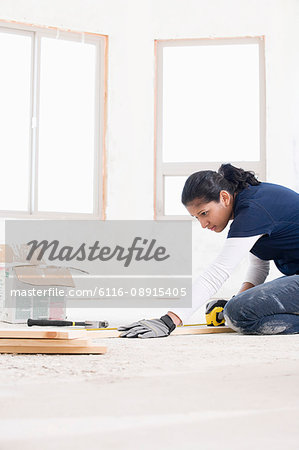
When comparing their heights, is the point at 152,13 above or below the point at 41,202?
above

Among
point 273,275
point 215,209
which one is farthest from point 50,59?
point 215,209

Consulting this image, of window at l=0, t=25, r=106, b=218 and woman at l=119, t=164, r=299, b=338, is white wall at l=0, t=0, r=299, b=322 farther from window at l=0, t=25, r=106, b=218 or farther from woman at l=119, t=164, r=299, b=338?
woman at l=119, t=164, r=299, b=338

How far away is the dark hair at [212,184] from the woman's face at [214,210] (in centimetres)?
2

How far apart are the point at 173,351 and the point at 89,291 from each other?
342cm

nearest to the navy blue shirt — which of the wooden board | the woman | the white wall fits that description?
the woman

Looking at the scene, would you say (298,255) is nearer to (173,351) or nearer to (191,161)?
(173,351)

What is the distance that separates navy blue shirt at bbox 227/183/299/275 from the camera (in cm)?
213

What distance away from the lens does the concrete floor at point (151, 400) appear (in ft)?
2.72

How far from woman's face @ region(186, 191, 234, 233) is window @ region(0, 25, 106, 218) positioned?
9.87ft

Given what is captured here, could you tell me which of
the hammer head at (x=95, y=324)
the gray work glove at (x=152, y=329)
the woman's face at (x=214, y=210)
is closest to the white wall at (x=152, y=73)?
the hammer head at (x=95, y=324)

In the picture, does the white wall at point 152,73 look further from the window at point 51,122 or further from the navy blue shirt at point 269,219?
the navy blue shirt at point 269,219

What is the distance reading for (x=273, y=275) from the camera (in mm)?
5164

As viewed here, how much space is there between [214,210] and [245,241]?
20 cm

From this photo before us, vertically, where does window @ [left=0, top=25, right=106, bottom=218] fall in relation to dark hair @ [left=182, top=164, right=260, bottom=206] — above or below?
above
